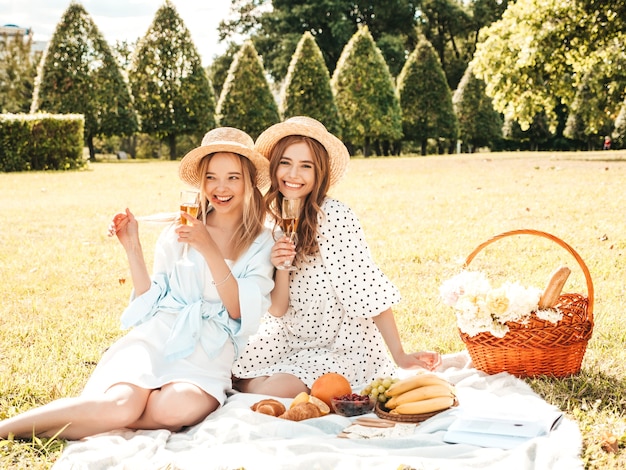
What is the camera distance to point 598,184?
13.3 m

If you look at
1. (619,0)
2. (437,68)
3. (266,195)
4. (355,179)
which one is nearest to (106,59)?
(355,179)

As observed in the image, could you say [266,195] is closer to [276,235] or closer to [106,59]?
[276,235]

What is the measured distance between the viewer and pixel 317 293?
4379 millimetres

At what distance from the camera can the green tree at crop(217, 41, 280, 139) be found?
25.1 meters

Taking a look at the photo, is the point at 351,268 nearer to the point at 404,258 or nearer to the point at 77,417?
the point at 77,417

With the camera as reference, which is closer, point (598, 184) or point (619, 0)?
point (598, 184)

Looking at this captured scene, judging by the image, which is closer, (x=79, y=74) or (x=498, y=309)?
(x=498, y=309)

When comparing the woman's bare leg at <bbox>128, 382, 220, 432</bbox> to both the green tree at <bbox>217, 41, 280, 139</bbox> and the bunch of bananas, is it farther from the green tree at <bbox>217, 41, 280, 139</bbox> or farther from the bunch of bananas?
the green tree at <bbox>217, 41, 280, 139</bbox>

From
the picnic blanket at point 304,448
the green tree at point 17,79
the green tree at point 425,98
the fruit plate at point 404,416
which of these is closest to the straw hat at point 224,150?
the picnic blanket at point 304,448

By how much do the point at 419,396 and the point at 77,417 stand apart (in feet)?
5.37

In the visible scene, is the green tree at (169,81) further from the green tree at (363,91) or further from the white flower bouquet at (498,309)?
the white flower bouquet at (498,309)

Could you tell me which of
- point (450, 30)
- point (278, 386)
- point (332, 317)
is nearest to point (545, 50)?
point (332, 317)

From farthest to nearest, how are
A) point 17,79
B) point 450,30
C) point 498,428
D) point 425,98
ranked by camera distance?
point 450,30 → point 17,79 → point 425,98 → point 498,428

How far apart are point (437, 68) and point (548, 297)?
2626 centimetres
